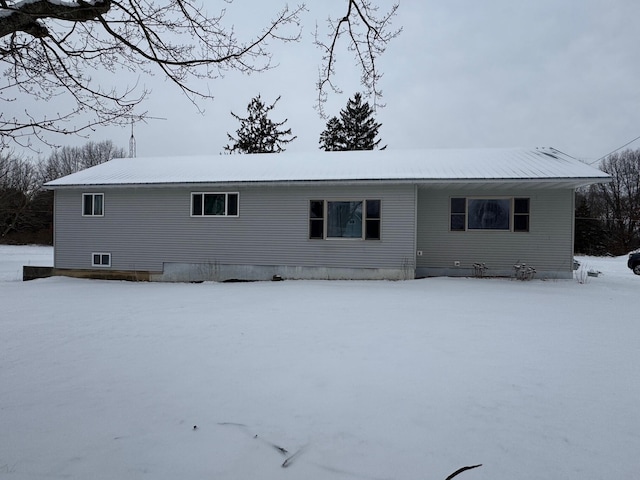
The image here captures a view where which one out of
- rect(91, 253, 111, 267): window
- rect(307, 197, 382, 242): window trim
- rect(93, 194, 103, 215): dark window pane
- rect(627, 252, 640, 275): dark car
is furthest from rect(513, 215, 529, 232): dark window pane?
rect(93, 194, 103, 215): dark window pane

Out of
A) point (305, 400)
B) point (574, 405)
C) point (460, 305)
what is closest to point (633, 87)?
point (460, 305)

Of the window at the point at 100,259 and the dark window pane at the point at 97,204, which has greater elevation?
the dark window pane at the point at 97,204

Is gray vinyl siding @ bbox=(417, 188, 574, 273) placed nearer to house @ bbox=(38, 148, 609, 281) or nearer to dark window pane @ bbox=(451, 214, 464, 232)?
house @ bbox=(38, 148, 609, 281)

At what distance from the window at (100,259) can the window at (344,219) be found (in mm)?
7768

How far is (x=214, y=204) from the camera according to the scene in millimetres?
12273

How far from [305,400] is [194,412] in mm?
938

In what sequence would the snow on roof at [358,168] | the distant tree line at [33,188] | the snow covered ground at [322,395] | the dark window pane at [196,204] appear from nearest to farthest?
the snow covered ground at [322,395]
the snow on roof at [358,168]
the dark window pane at [196,204]
the distant tree line at [33,188]

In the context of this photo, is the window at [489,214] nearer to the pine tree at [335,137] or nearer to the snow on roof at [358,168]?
the snow on roof at [358,168]

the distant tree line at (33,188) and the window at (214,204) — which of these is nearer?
the window at (214,204)

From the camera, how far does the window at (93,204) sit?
13.1m

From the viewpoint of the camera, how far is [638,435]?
2598 millimetres

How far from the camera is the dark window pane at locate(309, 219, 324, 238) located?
11.7 metres

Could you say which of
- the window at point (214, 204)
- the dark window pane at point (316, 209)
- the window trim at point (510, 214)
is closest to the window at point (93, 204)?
the window at point (214, 204)

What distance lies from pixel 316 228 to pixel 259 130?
24.3 m
